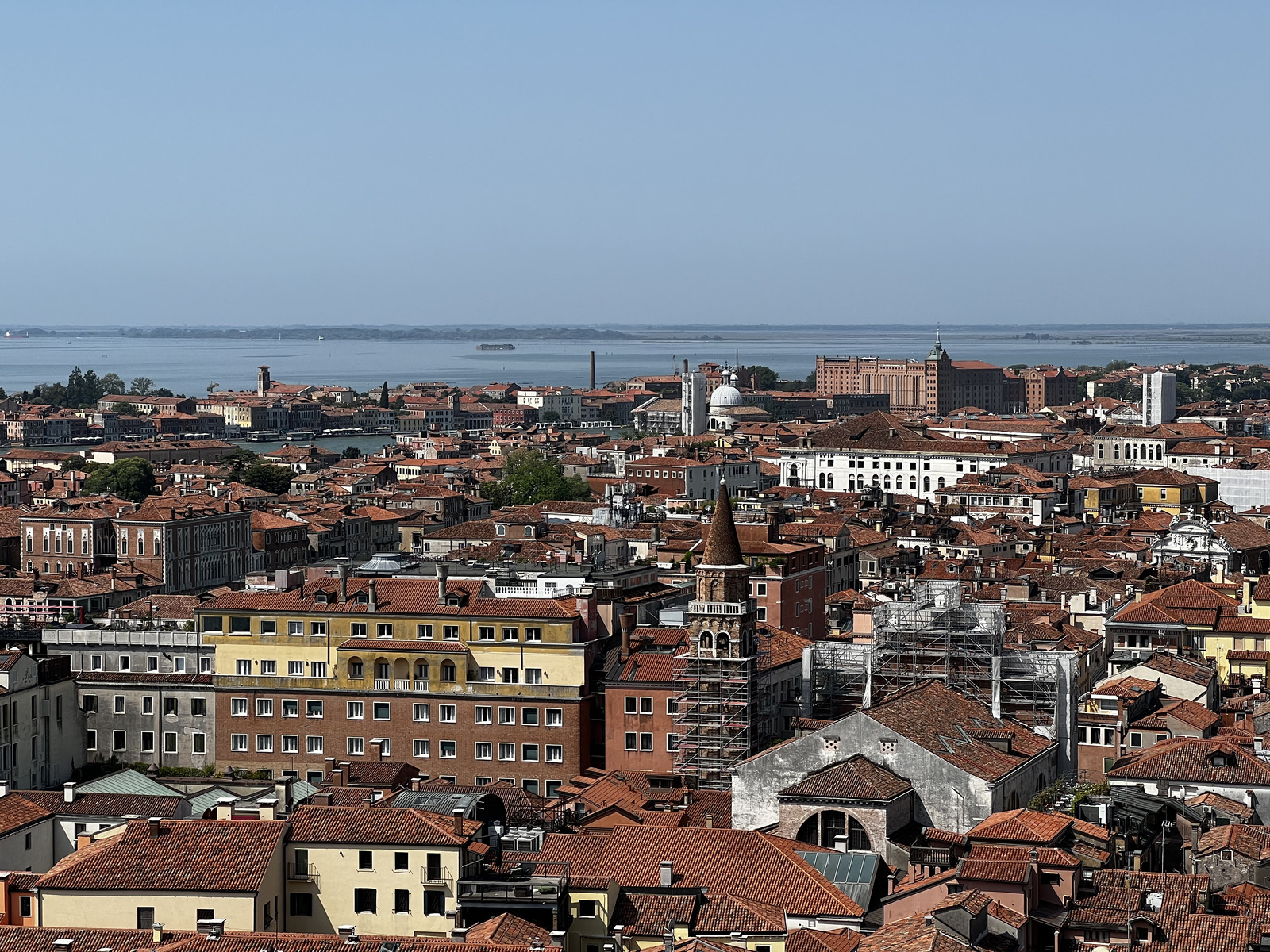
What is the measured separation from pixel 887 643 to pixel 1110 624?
7846mm

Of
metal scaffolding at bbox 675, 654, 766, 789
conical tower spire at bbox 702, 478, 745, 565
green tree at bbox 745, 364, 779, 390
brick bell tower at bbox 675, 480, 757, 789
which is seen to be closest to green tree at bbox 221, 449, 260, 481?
conical tower spire at bbox 702, 478, 745, 565

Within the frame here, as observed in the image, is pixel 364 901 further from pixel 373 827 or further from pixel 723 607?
pixel 723 607

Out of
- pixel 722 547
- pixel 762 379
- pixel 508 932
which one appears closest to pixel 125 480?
pixel 722 547

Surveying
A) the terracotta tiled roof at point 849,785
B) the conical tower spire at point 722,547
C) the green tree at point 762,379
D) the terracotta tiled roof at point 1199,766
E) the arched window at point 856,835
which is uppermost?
the conical tower spire at point 722,547

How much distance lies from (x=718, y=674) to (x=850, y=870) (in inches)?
280

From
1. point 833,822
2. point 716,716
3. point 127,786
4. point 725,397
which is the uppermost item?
point 833,822

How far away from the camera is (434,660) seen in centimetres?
2436

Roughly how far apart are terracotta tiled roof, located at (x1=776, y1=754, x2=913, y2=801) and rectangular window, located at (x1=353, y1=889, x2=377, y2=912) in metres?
3.98

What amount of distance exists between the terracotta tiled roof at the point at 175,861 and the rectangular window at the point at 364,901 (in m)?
0.66

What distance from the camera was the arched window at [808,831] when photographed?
57.9ft

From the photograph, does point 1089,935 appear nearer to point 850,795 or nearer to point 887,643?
point 850,795

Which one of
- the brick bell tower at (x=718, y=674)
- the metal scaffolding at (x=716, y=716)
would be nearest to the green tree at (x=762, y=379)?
the brick bell tower at (x=718, y=674)

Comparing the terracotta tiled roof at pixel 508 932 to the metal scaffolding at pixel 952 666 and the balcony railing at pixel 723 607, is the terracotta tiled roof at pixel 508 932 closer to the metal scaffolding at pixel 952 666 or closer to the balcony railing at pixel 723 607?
the metal scaffolding at pixel 952 666

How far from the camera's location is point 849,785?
17750 millimetres
